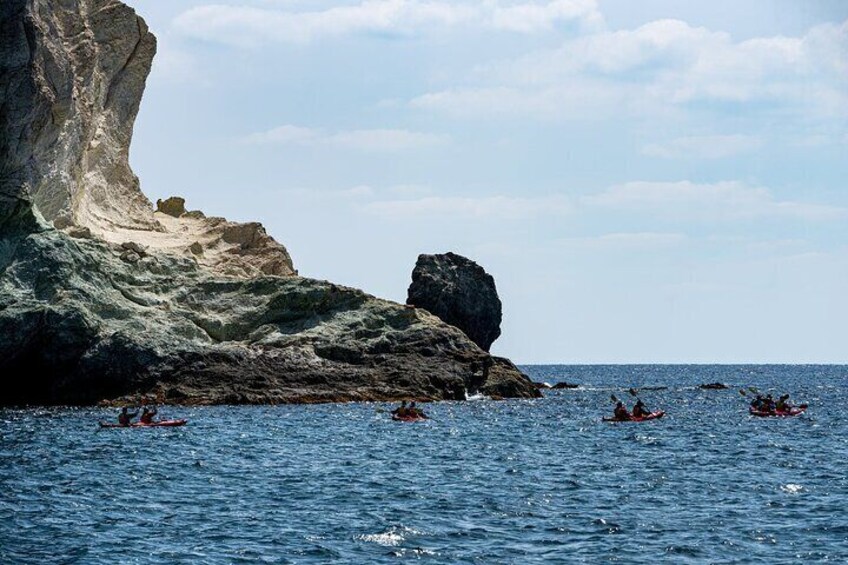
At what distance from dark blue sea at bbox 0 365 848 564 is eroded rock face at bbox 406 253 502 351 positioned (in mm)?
43074

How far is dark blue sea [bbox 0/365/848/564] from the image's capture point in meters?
31.4

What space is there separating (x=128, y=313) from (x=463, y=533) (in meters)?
53.1

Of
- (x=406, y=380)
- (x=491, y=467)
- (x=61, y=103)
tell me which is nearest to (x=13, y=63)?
(x=61, y=103)

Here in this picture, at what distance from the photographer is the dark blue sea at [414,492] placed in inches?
1235

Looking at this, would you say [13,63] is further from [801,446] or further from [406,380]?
[801,446]

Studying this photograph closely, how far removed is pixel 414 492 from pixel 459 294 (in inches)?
2948

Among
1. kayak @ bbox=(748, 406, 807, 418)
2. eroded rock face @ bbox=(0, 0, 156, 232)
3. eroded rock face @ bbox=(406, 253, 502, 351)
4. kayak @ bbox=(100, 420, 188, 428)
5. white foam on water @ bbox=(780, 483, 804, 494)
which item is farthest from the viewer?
eroded rock face @ bbox=(406, 253, 502, 351)

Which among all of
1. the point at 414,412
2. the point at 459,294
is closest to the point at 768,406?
the point at 414,412

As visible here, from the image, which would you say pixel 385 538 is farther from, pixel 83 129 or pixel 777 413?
pixel 83 129

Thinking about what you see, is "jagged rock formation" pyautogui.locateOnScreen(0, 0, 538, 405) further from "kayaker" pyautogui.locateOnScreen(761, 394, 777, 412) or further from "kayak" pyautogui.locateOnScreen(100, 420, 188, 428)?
"kayaker" pyautogui.locateOnScreen(761, 394, 777, 412)

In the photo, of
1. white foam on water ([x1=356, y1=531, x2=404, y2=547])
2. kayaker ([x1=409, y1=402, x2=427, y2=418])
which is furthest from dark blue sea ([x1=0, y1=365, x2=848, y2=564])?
kayaker ([x1=409, y1=402, x2=427, y2=418])

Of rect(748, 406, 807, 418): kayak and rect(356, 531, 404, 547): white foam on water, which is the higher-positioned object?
rect(748, 406, 807, 418): kayak

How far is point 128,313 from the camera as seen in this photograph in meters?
82.7

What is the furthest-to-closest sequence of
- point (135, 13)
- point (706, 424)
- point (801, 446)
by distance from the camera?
point (135, 13) → point (706, 424) → point (801, 446)
